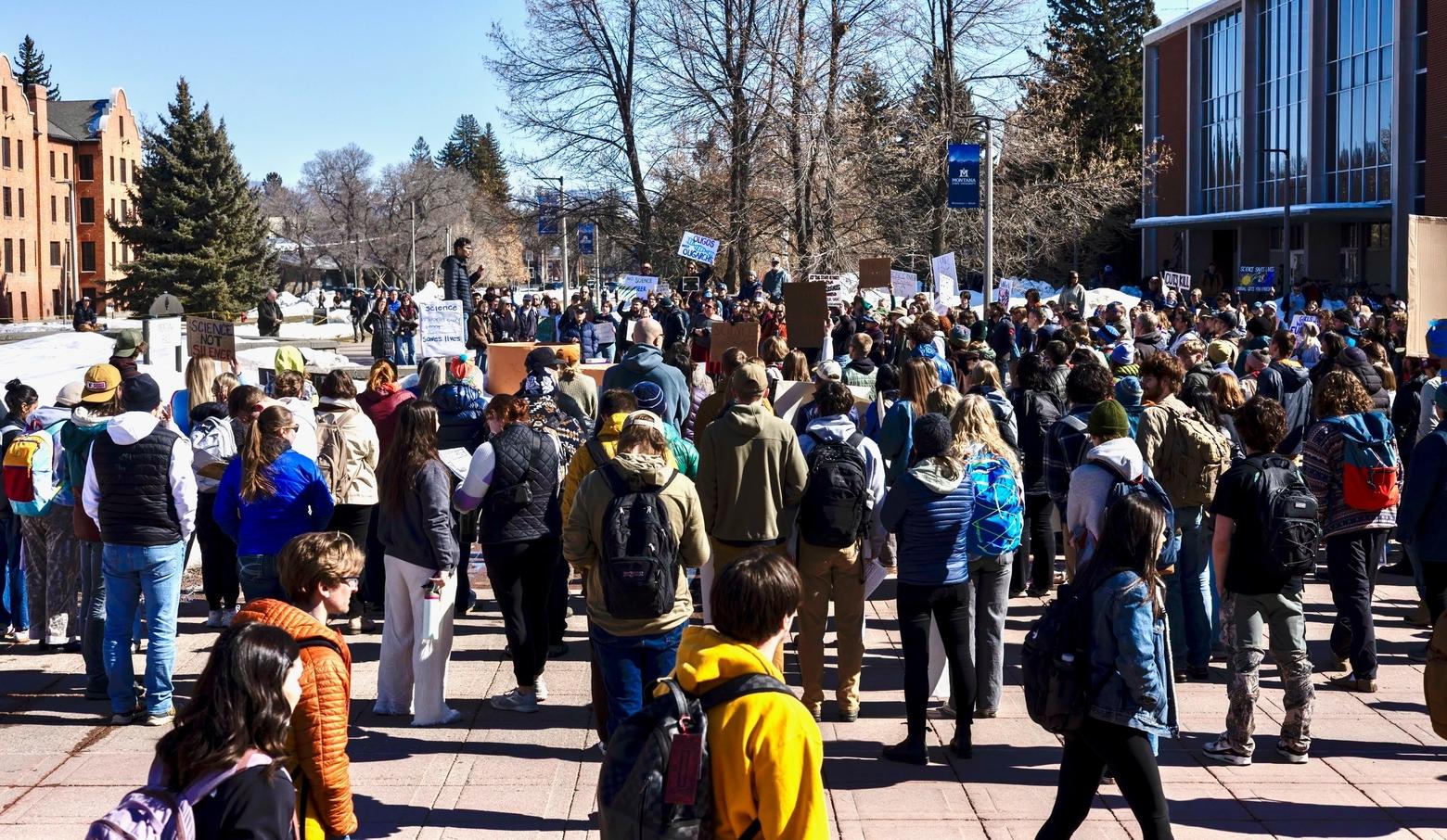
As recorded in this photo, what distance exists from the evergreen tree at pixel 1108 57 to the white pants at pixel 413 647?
63085 millimetres

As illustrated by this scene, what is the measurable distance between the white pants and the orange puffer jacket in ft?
10.5

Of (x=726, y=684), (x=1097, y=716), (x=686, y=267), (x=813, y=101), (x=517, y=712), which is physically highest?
(x=813, y=101)

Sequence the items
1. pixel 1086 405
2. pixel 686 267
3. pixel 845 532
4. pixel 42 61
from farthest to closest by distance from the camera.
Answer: pixel 42 61
pixel 686 267
pixel 1086 405
pixel 845 532

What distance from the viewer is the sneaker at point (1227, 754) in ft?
22.4

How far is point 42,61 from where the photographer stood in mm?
119375

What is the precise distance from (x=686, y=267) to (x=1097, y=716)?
35.0 m

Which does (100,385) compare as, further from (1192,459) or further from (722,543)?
(1192,459)

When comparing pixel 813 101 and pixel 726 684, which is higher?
pixel 813 101

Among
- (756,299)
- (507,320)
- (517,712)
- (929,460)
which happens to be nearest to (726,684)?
(929,460)

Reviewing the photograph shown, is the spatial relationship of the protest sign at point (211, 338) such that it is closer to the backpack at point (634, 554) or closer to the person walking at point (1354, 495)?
the backpack at point (634, 554)

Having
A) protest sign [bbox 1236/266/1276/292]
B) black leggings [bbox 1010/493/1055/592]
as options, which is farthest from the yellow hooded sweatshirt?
protest sign [bbox 1236/266/1276/292]

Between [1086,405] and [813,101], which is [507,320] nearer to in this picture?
[813,101]

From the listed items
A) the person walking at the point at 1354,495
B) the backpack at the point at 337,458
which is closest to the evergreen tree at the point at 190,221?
the backpack at the point at 337,458

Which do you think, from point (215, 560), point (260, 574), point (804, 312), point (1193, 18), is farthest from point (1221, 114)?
point (260, 574)
